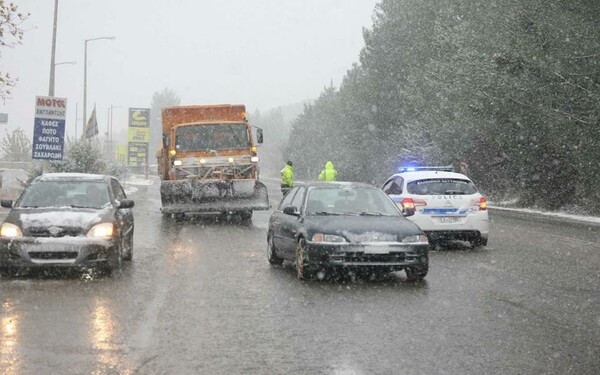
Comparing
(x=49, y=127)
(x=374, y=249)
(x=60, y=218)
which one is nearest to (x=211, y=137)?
(x=49, y=127)

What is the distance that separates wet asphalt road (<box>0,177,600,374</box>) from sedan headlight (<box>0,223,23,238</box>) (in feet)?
2.08

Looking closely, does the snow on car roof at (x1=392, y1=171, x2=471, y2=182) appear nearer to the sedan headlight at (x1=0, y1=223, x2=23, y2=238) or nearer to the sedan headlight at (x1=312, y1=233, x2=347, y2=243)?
the sedan headlight at (x1=312, y1=233, x2=347, y2=243)

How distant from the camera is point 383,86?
52844 millimetres

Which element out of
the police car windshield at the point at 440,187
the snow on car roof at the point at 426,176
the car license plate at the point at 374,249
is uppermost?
the snow on car roof at the point at 426,176

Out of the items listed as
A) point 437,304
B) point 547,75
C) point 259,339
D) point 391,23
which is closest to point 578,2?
point 547,75

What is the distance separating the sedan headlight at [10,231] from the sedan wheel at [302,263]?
3890mm

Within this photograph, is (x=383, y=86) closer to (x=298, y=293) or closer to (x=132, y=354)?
(x=298, y=293)

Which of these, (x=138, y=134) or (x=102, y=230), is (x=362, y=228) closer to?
(x=102, y=230)

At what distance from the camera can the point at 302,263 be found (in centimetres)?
1086

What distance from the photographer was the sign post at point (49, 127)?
69.6ft

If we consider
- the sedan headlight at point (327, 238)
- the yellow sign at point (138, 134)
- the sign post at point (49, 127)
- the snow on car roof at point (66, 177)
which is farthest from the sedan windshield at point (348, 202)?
the yellow sign at point (138, 134)

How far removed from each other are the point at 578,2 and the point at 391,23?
93.1 ft

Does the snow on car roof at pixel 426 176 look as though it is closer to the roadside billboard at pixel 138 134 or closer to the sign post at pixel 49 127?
the sign post at pixel 49 127

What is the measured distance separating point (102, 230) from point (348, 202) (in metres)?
3.74
